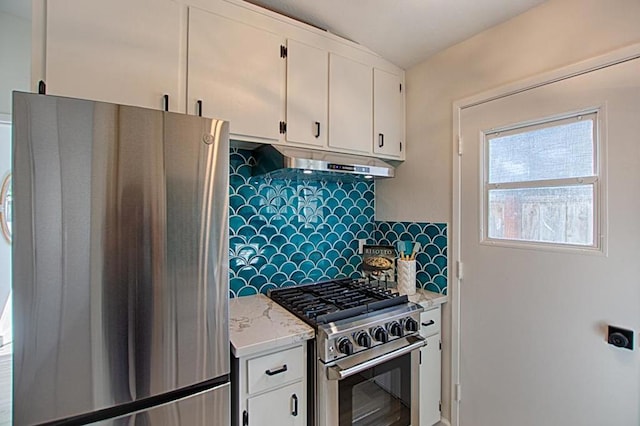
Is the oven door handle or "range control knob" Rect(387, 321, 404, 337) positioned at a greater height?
"range control knob" Rect(387, 321, 404, 337)

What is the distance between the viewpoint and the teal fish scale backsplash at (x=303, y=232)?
1.98 metres

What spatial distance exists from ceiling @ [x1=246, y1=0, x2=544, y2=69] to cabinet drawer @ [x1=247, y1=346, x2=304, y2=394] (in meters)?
1.87

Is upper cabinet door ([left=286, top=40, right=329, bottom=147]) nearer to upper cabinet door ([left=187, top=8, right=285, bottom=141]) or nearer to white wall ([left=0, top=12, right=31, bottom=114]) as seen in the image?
upper cabinet door ([left=187, top=8, right=285, bottom=141])

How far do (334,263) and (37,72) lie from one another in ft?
6.35

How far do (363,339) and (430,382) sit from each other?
2.47 ft

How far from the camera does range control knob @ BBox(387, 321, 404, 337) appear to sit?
1674 millimetres

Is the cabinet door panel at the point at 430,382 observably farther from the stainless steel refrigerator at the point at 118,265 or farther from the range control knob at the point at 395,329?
the stainless steel refrigerator at the point at 118,265

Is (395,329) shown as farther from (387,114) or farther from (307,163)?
(387,114)

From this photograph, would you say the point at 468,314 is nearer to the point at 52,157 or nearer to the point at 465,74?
the point at 465,74

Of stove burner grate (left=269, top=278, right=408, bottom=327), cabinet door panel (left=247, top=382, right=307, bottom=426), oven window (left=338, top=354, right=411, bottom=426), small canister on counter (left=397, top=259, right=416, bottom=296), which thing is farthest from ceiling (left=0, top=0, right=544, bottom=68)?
cabinet door panel (left=247, top=382, right=307, bottom=426)

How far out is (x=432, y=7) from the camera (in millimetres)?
1705

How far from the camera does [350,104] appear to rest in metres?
2.06

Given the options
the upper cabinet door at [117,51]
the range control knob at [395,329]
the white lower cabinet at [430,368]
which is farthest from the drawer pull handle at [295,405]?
the upper cabinet door at [117,51]

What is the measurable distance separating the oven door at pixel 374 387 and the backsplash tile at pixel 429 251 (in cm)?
47
